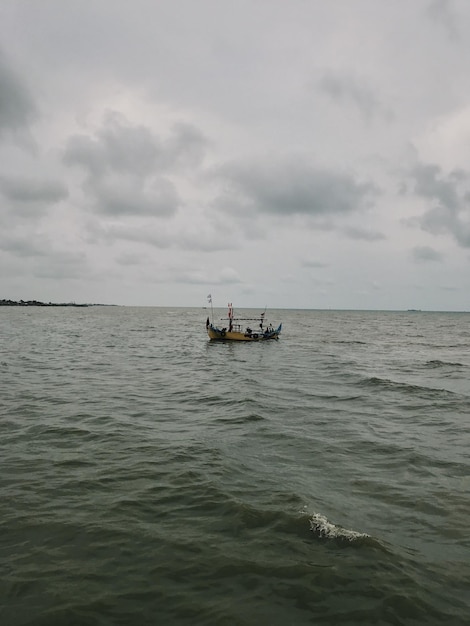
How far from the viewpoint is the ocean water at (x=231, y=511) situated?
570 cm

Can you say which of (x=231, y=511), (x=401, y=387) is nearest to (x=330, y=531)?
(x=231, y=511)

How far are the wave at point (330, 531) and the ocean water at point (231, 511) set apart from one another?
0.12 feet

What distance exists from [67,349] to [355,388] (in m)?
28.0

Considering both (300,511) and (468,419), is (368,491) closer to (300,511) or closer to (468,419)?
(300,511)

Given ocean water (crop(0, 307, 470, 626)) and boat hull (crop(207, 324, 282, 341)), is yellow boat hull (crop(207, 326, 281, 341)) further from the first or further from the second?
ocean water (crop(0, 307, 470, 626))

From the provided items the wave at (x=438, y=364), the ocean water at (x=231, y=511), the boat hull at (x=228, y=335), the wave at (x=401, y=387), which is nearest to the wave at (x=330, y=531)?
the ocean water at (x=231, y=511)

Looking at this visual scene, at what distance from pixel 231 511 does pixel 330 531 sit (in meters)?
1.99

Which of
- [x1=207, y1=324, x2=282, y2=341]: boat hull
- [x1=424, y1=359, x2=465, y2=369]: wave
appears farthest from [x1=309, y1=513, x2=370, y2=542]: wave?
[x1=207, y1=324, x2=282, y2=341]: boat hull

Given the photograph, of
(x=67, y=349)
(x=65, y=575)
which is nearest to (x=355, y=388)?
(x=65, y=575)

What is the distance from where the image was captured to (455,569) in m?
6.59

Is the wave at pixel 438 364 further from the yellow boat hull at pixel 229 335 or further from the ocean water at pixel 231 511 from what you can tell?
the yellow boat hull at pixel 229 335

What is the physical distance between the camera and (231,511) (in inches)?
324

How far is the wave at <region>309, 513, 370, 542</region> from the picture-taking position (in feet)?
24.0

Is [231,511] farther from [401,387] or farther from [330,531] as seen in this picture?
[401,387]
